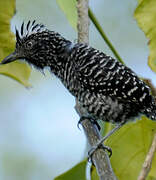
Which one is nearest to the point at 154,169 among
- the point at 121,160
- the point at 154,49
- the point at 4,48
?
the point at 121,160

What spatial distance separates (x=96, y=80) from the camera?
9.49 ft

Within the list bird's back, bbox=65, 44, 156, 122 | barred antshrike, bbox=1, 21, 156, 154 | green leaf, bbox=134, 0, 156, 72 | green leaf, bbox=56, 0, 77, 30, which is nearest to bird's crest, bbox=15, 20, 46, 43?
barred antshrike, bbox=1, 21, 156, 154

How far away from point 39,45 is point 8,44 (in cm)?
65

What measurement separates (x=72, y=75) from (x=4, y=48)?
0.55 m

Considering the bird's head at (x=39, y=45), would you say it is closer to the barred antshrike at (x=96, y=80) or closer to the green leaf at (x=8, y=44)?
the barred antshrike at (x=96, y=80)

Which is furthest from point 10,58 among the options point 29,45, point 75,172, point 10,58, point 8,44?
point 75,172

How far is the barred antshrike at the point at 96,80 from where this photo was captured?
9.07 feet

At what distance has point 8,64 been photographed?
102 inches

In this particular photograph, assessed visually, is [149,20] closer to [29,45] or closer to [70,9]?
[70,9]

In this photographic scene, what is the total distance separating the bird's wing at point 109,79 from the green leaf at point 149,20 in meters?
0.54

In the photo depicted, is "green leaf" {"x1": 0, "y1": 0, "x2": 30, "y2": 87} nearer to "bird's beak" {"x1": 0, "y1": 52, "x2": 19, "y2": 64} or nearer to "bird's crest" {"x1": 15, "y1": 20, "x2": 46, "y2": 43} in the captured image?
"bird's beak" {"x1": 0, "y1": 52, "x2": 19, "y2": 64}

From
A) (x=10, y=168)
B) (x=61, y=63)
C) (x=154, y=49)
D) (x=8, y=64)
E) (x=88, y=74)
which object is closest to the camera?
(x=154, y=49)

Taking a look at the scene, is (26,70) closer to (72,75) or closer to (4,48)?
(4,48)

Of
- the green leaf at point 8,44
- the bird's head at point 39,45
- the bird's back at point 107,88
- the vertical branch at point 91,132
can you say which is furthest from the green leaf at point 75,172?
the bird's head at point 39,45
